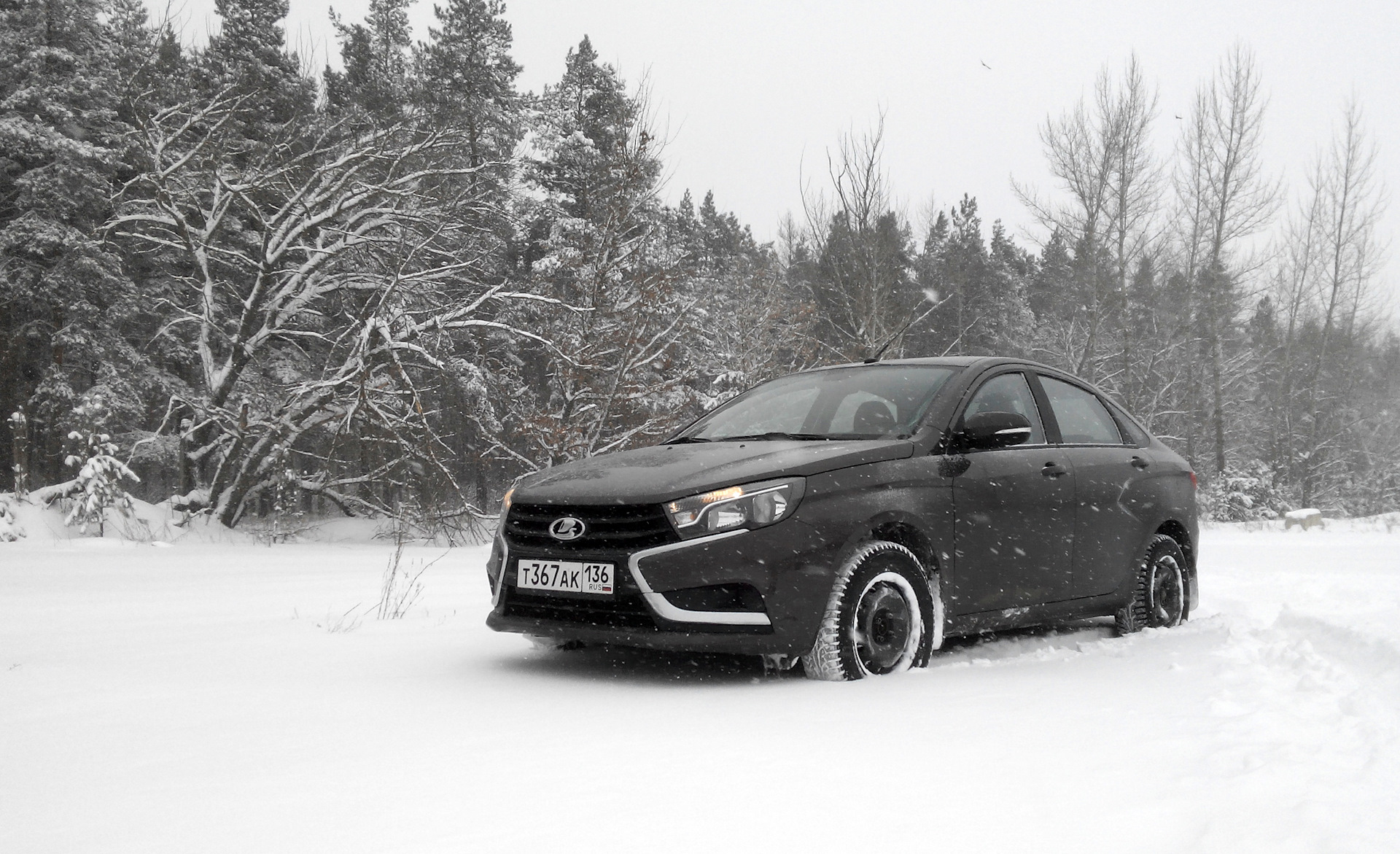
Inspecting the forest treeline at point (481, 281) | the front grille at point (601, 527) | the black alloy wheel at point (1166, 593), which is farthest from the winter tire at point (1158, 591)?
the forest treeline at point (481, 281)

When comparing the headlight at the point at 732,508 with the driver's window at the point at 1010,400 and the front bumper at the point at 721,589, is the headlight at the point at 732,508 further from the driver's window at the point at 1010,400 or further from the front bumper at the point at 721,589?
the driver's window at the point at 1010,400

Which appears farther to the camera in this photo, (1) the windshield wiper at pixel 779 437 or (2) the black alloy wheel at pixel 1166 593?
(2) the black alloy wheel at pixel 1166 593

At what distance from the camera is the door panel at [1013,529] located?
518 cm

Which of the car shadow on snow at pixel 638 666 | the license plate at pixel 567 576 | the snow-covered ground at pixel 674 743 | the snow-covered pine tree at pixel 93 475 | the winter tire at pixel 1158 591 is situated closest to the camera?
the snow-covered ground at pixel 674 743

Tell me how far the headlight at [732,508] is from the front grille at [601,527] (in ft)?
0.20

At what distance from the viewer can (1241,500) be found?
2836cm

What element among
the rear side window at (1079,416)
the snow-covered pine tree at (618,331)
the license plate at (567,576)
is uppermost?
the snow-covered pine tree at (618,331)

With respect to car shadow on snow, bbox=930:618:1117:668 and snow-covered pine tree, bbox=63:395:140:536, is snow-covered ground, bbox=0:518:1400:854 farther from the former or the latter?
snow-covered pine tree, bbox=63:395:140:536

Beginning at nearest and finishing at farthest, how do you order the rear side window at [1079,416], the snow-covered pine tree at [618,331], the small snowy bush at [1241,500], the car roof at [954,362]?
the car roof at [954,362]
the rear side window at [1079,416]
the snow-covered pine tree at [618,331]
the small snowy bush at [1241,500]

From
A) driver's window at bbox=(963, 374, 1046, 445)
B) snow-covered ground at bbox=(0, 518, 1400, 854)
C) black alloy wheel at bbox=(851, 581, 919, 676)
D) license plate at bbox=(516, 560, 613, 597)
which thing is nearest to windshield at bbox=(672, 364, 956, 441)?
driver's window at bbox=(963, 374, 1046, 445)

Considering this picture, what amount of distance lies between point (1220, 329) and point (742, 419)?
36882 mm

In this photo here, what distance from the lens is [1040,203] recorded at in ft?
113

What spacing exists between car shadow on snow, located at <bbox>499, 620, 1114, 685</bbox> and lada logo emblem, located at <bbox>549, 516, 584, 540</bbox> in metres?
0.63

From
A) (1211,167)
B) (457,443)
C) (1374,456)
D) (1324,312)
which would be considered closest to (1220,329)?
(1211,167)
